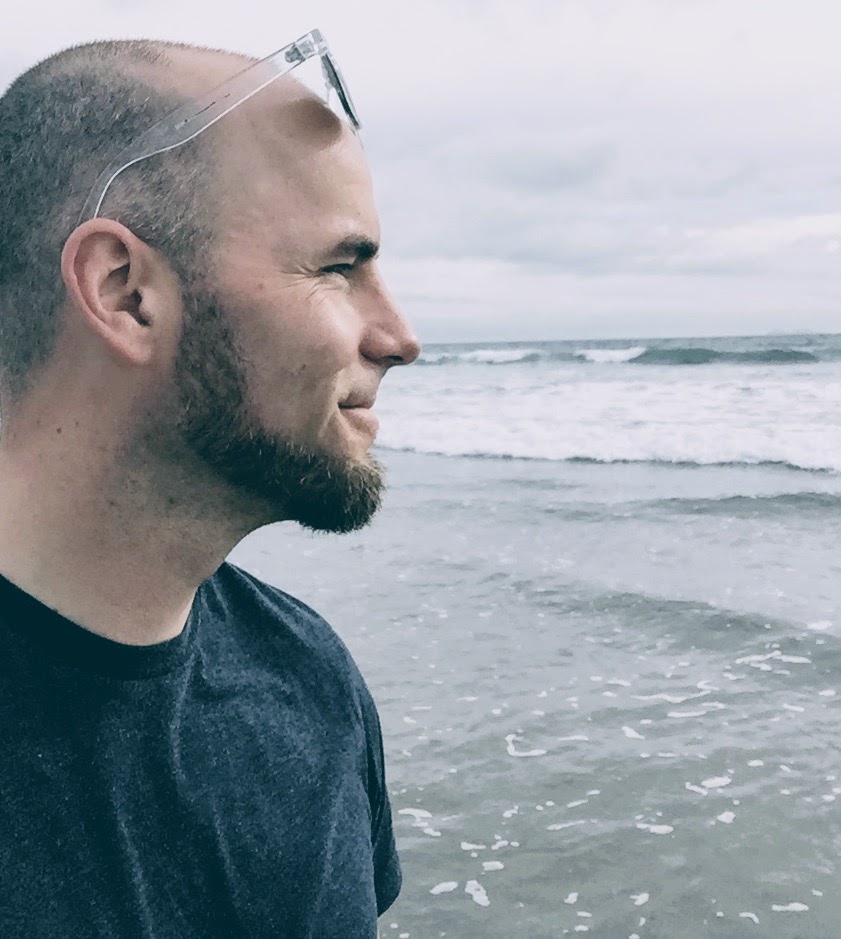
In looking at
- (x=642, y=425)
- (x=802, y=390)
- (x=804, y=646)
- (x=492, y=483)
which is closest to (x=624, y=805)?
(x=804, y=646)

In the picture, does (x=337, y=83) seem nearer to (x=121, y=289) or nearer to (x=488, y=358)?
(x=121, y=289)

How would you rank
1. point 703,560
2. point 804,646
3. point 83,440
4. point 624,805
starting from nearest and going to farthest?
point 83,440 → point 624,805 → point 804,646 → point 703,560

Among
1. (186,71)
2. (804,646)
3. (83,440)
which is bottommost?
(804,646)

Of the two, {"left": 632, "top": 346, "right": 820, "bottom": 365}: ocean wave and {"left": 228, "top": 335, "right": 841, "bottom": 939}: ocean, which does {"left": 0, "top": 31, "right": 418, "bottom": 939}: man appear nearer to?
{"left": 228, "top": 335, "right": 841, "bottom": 939}: ocean

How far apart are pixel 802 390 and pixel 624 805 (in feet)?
61.4

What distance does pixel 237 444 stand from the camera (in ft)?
5.11

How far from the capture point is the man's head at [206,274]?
1.50 metres

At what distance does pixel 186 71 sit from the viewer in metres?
1.60

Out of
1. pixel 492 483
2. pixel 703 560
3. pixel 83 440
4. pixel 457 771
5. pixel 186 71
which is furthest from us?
pixel 492 483

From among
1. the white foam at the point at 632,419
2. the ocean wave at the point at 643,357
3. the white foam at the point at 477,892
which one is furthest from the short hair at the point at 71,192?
the ocean wave at the point at 643,357

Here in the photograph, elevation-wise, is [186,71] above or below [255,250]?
above

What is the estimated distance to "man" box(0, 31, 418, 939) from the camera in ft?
4.50

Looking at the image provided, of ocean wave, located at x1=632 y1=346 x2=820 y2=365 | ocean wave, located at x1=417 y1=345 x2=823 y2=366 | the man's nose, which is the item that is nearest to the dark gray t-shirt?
the man's nose

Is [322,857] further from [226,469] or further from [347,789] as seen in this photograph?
[226,469]
